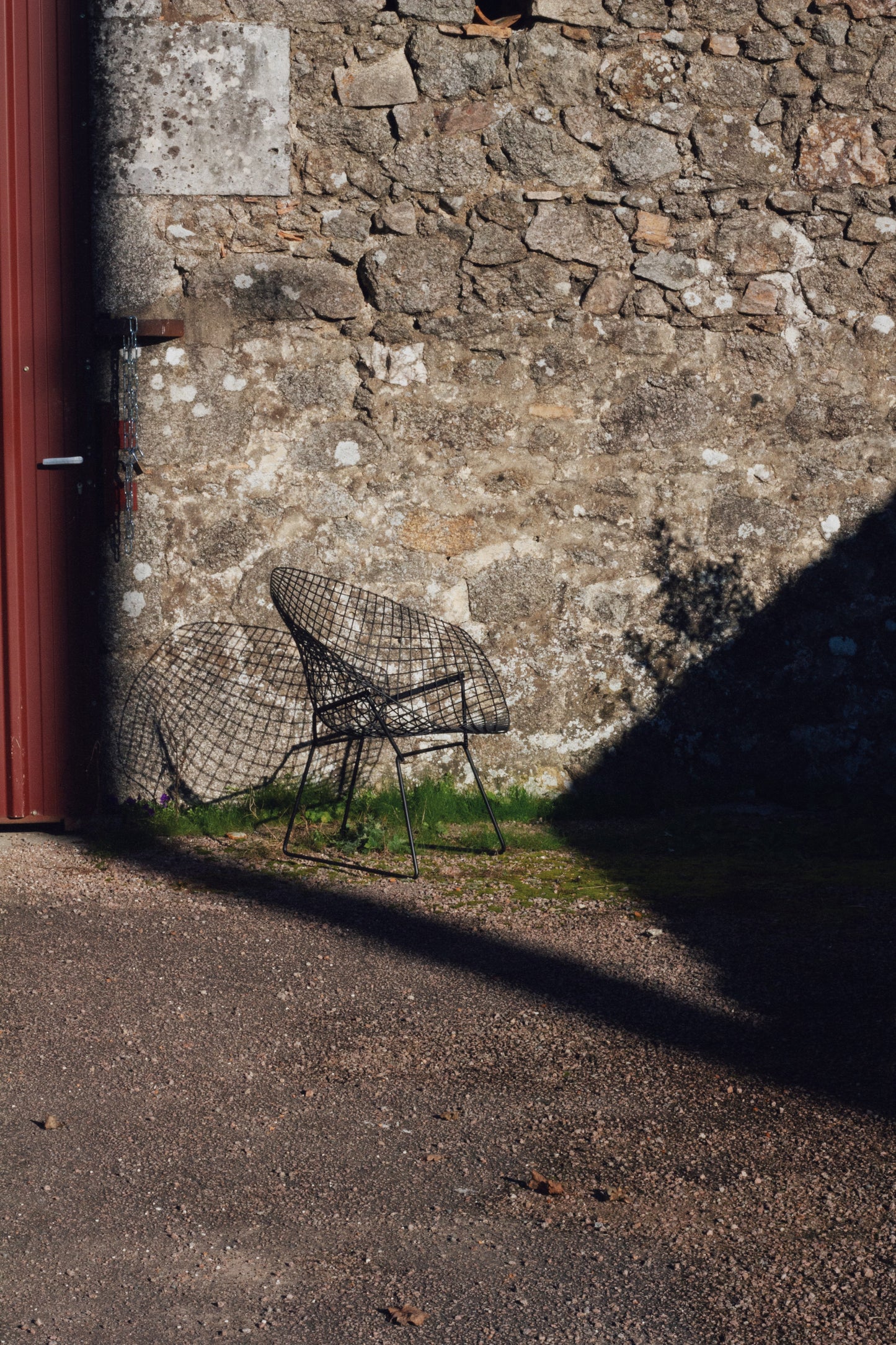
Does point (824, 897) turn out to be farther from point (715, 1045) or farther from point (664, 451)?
point (664, 451)

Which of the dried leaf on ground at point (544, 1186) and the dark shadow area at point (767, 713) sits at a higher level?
the dark shadow area at point (767, 713)

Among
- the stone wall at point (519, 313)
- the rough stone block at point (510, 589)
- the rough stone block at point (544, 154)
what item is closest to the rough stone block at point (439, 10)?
the stone wall at point (519, 313)

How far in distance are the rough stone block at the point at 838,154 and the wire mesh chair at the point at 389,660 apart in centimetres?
227

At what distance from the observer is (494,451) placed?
4.81 metres

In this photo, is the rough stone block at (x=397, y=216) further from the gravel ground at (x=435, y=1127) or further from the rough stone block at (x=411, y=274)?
the gravel ground at (x=435, y=1127)

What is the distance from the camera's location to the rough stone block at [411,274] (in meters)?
4.67

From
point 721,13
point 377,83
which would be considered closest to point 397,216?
point 377,83

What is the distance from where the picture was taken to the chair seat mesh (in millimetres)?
4660

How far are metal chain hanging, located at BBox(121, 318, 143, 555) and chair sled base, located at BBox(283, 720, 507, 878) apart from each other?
1089mm

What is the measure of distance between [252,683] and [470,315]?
1.63m

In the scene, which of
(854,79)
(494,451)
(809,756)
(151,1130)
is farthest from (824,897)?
(854,79)

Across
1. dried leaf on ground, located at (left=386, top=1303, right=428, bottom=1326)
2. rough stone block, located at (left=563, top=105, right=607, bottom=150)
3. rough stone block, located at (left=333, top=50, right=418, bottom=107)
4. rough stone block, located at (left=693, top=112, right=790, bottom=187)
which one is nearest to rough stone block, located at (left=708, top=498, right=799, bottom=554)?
rough stone block, located at (left=693, top=112, right=790, bottom=187)

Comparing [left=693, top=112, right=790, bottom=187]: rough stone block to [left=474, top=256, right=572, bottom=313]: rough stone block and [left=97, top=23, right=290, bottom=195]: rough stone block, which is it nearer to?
[left=474, top=256, right=572, bottom=313]: rough stone block

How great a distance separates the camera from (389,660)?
475cm
